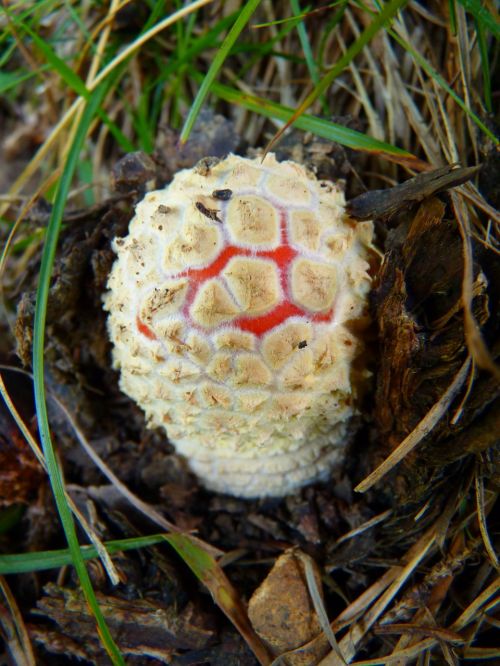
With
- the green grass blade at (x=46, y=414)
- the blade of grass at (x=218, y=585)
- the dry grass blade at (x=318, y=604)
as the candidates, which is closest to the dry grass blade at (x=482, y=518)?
the dry grass blade at (x=318, y=604)

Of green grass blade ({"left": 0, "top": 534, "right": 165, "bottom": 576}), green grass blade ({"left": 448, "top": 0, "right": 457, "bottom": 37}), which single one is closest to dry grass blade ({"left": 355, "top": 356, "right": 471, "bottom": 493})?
A: green grass blade ({"left": 0, "top": 534, "right": 165, "bottom": 576})

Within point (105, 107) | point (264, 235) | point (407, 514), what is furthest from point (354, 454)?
point (105, 107)

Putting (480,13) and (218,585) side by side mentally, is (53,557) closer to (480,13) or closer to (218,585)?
(218,585)

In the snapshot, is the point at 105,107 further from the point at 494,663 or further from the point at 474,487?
the point at 494,663

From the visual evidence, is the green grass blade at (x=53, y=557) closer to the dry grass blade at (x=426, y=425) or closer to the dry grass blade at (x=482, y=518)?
the dry grass blade at (x=426, y=425)

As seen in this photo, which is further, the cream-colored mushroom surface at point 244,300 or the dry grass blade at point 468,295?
the cream-colored mushroom surface at point 244,300

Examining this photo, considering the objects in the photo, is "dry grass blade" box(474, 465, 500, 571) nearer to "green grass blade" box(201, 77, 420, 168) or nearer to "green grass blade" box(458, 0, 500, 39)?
"green grass blade" box(201, 77, 420, 168)
